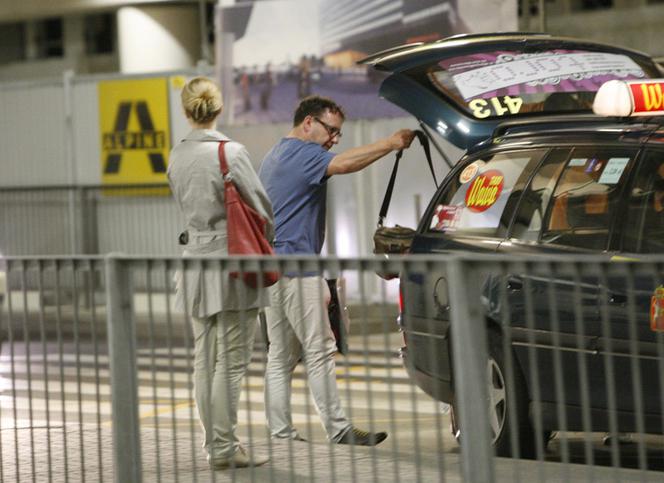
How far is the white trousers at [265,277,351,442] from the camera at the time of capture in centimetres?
511

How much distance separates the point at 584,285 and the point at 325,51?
12.5 metres

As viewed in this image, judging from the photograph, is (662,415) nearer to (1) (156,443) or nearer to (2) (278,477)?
(2) (278,477)

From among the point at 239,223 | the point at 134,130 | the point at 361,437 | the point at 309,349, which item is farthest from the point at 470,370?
the point at 134,130

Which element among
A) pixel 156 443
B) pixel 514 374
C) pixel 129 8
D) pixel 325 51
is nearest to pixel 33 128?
pixel 129 8

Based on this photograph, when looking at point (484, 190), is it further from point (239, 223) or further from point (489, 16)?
point (489, 16)

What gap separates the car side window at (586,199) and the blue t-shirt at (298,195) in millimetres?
1381

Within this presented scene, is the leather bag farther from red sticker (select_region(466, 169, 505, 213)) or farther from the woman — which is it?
the woman

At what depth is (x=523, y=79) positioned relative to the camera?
27.0ft

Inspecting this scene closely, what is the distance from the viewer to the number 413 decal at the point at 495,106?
8023 mm

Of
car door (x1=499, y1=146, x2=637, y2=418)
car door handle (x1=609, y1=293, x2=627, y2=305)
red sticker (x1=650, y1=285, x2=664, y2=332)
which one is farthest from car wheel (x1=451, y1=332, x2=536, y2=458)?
red sticker (x1=650, y1=285, x2=664, y2=332)

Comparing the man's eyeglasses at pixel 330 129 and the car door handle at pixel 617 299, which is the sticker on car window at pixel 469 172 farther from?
the car door handle at pixel 617 299

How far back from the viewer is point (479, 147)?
7.91 m

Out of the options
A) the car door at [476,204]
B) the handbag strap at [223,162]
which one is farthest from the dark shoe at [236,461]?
the car door at [476,204]

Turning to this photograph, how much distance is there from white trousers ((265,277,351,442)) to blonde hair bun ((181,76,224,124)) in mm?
1855
